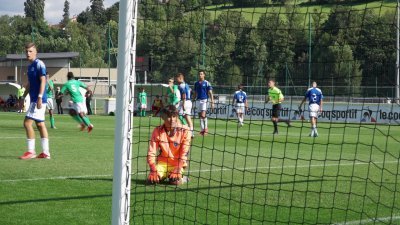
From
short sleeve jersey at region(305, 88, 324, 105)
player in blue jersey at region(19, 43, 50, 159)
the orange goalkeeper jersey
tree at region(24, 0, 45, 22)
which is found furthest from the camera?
tree at region(24, 0, 45, 22)

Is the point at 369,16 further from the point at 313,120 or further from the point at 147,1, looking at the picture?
the point at 313,120

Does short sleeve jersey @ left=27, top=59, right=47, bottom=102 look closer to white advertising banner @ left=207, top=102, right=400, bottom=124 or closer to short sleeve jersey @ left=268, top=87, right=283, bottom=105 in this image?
white advertising banner @ left=207, top=102, right=400, bottom=124

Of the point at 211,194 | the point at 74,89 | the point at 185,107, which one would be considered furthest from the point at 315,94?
the point at 74,89

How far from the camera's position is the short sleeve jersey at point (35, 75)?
12.1m

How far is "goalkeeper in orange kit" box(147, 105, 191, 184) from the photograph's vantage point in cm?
931

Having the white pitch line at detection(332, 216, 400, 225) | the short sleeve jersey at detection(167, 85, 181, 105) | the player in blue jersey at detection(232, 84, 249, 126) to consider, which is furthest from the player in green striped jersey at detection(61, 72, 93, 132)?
the white pitch line at detection(332, 216, 400, 225)

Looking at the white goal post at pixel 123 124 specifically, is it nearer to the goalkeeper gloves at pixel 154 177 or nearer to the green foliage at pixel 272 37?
the green foliage at pixel 272 37

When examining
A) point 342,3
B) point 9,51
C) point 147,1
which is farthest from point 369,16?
point 9,51

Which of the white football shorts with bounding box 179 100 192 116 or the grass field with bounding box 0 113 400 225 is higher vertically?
the white football shorts with bounding box 179 100 192 116

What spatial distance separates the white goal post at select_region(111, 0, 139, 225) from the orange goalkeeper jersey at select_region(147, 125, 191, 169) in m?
3.38

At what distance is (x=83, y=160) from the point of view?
12539mm

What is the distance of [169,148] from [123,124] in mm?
3623

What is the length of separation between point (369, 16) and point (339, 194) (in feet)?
8.66

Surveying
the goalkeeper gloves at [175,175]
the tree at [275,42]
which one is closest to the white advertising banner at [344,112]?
the tree at [275,42]
